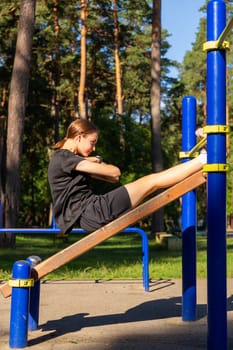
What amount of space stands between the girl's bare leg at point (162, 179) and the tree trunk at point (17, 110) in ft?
38.6

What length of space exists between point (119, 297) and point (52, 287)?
3.93 ft

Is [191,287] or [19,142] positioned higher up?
[19,142]

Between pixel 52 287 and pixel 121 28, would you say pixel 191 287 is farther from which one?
pixel 121 28

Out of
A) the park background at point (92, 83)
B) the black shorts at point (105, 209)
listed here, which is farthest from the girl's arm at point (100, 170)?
the park background at point (92, 83)

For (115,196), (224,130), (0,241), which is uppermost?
(224,130)

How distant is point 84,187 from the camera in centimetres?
438

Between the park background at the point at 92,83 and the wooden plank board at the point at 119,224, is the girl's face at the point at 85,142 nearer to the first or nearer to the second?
the wooden plank board at the point at 119,224

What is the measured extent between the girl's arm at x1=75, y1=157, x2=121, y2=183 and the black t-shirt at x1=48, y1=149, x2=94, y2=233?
3.3 inches

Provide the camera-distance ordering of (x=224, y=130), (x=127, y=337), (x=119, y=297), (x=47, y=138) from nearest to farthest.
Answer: (x=224, y=130), (x=127, y=337), (x=119, y=297), (x=47, y=138)

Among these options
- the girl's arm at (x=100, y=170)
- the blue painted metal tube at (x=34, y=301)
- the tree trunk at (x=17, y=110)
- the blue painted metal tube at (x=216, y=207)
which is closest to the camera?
the blue painted metal tube at (x=216, y=207)

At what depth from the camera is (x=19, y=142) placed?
52.4ft

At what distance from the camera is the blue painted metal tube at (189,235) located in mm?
5258

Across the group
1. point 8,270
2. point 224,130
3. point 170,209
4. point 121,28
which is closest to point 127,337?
point 224,130

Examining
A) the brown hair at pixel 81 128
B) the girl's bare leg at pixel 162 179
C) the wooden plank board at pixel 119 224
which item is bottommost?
the wooden plank board at pixel 119 224
